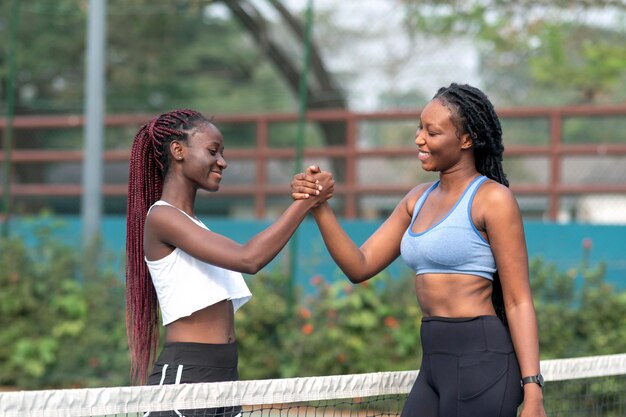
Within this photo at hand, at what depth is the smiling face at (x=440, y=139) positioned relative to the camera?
3.79 metres

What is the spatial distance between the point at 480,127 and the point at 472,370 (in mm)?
859

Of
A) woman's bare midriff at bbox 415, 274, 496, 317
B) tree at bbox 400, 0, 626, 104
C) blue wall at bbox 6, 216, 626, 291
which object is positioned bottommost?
blue wall at bbox 6, 216, 626, 291

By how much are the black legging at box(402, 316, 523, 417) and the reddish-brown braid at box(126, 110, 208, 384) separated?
1.10 m

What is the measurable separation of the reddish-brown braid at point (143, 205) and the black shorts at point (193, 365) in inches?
11.0

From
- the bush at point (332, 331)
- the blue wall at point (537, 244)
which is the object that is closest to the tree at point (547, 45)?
the blue wall at point (537, 244)

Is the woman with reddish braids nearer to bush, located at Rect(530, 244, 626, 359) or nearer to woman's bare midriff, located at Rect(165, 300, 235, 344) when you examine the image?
woman's bare midriff, located at Rect(165, 300, 235, 344)

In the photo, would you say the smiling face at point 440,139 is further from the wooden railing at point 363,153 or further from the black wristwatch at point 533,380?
the wooden railing at point 363,153

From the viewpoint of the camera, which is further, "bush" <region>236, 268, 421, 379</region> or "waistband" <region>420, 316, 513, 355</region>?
"bush" <region>236, 268, 421, 379</region>

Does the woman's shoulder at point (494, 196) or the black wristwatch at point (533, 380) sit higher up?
the woman's shoulder at point (494, 196)

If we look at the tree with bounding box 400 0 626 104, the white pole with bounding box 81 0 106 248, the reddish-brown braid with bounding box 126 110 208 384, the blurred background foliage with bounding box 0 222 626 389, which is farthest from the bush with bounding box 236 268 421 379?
the reddish-brown braid with bounding box 126 110 208 384

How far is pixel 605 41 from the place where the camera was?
10.5m

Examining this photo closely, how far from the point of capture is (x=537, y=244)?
9.61 metres

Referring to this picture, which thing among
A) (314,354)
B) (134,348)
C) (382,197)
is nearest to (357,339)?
(314,354)

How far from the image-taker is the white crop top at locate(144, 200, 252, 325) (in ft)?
12.3
